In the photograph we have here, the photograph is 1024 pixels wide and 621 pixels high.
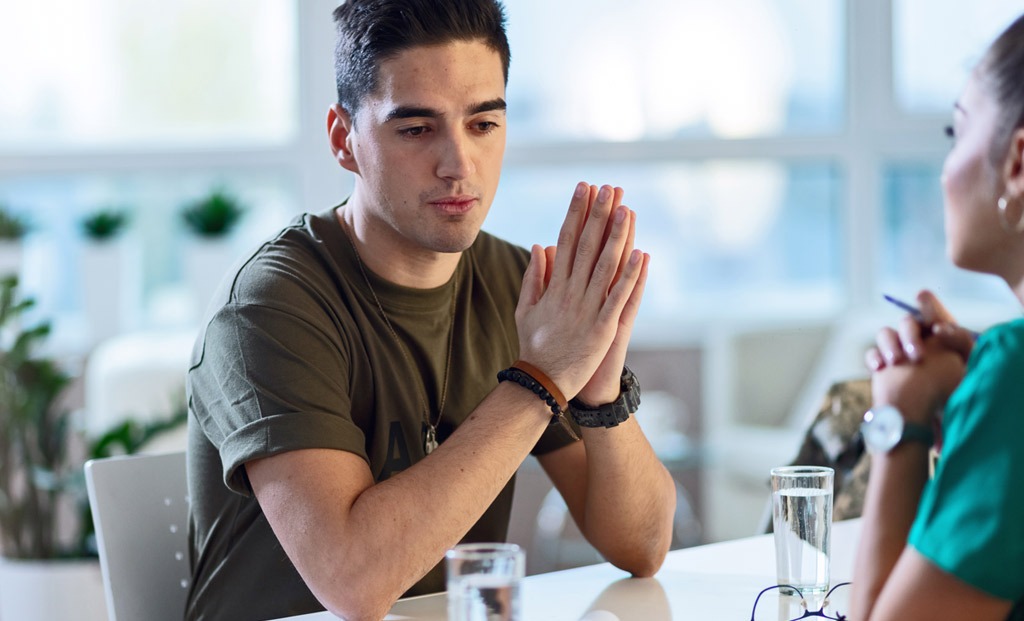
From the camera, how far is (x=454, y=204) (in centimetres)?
162

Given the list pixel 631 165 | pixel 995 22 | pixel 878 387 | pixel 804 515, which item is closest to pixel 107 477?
pixel 804 515

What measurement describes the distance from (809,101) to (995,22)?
26.7 inches

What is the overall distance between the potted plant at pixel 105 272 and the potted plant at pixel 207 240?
0.70 ft

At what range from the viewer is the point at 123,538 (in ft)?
5.07

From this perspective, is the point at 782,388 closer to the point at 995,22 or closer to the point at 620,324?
the point at 995,22

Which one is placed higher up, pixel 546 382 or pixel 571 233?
pixel 571 233

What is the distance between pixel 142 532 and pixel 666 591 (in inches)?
26.8

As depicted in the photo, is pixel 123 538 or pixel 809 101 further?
pixel 809 101

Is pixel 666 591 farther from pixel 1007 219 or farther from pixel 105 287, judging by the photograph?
pixel 105 287

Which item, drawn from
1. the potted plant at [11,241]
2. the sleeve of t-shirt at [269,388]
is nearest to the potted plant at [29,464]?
the potted plant at [11,241]

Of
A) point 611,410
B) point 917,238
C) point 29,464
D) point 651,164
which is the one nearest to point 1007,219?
point 611,410

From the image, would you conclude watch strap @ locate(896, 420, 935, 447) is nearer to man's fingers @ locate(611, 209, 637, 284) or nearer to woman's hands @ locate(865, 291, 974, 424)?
woman's hands @ locate(865, 291, 974, 424)

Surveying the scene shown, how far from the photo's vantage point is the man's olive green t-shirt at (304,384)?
1.42m

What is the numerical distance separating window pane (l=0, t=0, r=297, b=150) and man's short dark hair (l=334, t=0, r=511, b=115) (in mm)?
2487
